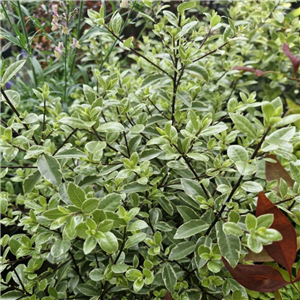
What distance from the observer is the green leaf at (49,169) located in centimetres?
71

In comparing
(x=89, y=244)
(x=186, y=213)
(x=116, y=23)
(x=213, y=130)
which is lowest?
(x=186, y=213)

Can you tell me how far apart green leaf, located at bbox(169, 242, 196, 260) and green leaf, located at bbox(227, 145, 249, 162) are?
11.4 inches

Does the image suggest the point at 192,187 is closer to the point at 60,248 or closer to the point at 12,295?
the point at 60,248

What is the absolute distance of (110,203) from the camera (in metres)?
0.64

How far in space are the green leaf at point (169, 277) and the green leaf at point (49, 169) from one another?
1.09 ft

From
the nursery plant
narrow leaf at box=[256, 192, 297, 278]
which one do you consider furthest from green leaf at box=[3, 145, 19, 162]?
narrow leaf at box=[256, 192, 297, 278]

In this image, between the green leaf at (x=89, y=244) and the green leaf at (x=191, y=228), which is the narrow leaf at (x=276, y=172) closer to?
the green leaf at (x=191, y=228)

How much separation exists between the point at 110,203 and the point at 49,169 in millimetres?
181

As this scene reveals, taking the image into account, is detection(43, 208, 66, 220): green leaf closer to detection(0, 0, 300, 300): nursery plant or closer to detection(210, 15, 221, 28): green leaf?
detection(0, 0, 300, 300): nursery plant

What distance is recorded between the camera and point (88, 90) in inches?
32.9

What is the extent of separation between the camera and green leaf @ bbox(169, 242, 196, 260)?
30.0 inches

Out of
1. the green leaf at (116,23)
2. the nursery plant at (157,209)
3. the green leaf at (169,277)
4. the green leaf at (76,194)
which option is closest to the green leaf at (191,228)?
the nursery plant at (157,209)

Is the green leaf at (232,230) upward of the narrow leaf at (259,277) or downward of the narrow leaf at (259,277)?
upward

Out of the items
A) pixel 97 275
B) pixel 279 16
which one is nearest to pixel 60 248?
pixel 97 275
